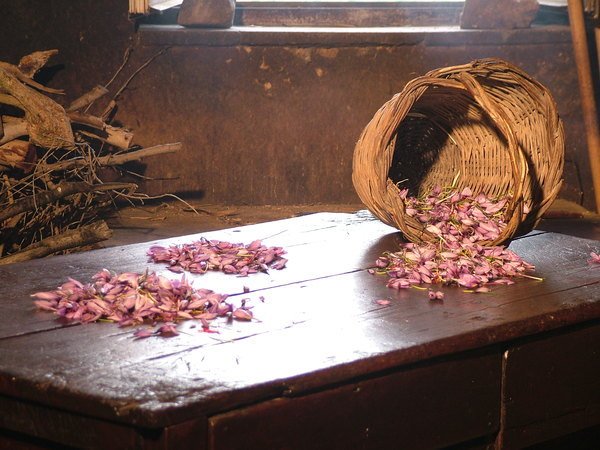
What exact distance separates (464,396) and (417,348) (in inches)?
7.7

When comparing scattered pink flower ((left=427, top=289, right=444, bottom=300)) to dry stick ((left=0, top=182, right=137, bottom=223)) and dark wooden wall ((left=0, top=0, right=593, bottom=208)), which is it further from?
dark wooden wall ((left=0, top=0, right=593, bottom=208))

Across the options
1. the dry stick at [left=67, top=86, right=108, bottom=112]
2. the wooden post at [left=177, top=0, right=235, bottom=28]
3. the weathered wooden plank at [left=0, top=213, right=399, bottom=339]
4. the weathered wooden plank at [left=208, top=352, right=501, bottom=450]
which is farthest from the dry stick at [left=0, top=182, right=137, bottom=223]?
the weathered wooden plank at [left=208, top=352, right=501, bottom=450]

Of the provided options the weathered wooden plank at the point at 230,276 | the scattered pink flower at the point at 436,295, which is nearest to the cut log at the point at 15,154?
the weathered wooden plank at the point at 230,276

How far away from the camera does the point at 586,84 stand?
4.77 metres

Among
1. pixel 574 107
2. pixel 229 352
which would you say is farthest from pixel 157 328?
pixel 574 107

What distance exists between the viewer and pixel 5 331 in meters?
1.70

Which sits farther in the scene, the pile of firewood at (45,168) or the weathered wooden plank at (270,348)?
the pile of firewood at (45,168)

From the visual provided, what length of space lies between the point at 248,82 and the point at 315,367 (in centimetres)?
344

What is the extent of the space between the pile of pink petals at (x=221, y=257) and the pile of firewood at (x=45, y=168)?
1.50 meters

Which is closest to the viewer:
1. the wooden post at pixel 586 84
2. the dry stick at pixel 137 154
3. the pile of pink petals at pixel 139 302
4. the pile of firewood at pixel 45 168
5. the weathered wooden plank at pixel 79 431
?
the weathered wooden plank at pixel 79 431

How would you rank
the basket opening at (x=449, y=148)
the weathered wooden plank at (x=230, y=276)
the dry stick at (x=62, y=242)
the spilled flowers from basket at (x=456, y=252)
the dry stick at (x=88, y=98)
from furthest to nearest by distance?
the dry stick at (x=88, y=98), the dry stick at (x=62, y=242), the basket opening at (x=449, y=148), the spilled flowers from basket at (x=456, y=252), the weathered wooden plank at (x=230, y=276)

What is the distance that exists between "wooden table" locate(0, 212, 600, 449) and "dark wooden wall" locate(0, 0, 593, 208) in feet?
8.44

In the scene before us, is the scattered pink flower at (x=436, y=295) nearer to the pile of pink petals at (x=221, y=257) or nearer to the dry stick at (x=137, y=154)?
the pile of pink petals at (x=221, y=257)

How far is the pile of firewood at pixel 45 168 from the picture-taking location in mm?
3770
